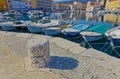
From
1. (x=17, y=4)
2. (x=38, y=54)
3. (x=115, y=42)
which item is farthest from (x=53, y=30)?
(x=17, y=4)

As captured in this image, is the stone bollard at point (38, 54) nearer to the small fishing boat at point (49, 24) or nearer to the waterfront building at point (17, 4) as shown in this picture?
the small fishing boat at point (49, 24)

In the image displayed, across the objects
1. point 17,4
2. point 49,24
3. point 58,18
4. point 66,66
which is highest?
point 58,18

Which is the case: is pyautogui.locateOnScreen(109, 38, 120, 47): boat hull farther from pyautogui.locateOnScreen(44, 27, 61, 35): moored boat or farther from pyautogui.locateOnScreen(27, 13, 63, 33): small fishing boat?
pyautogui.locateOnScreen(27, 13, 63, 33): small fishing boat

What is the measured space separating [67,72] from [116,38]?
6788 millimetres

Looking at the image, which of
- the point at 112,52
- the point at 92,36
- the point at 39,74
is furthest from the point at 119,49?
the point at 39,74

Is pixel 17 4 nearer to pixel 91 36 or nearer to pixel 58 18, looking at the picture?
pixel 58 18

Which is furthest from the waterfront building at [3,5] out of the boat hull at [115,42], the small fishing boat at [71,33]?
the boat hull at [115,42]

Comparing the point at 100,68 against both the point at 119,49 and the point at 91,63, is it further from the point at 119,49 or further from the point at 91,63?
the point at 119,49

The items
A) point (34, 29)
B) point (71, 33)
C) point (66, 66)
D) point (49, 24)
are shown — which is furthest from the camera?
point (34, 29)

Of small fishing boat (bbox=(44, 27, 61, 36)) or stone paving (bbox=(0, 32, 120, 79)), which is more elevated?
stone paving (bbox=(0, 32, 120, 79))

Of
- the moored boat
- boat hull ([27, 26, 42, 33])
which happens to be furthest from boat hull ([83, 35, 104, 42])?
boat hull ([27, 26, 42, 33])

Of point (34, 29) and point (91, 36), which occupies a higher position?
point (91, 36)

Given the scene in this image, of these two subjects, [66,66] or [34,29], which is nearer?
[66,66]

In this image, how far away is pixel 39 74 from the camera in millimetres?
5520
